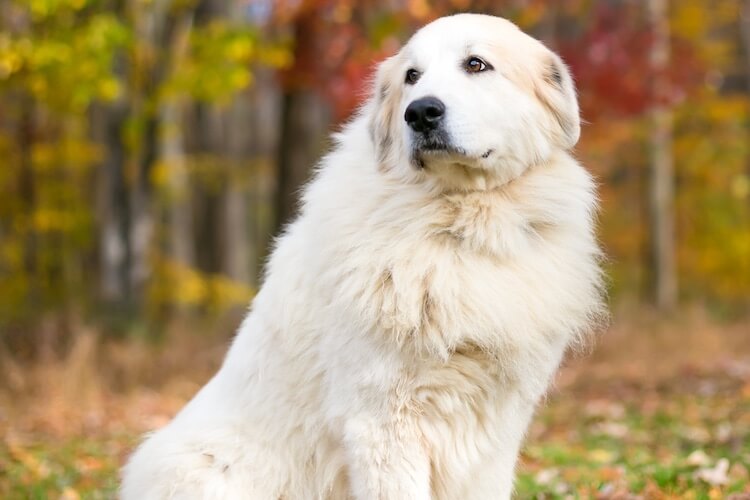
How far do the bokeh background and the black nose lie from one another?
2.54 ft

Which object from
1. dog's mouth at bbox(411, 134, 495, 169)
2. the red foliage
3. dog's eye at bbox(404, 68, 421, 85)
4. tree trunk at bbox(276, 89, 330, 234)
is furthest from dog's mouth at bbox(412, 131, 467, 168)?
tree trunk at bbox(276, 89, 330, 234)

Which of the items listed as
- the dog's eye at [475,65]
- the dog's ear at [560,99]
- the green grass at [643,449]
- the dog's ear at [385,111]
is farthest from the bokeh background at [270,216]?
the dog's eye at [475,65]

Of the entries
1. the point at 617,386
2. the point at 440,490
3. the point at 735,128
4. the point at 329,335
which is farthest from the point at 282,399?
the point at 735,128

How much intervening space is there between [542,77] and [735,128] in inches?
600

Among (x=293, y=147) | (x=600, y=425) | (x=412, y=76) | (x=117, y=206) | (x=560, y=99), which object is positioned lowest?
(x=600, y=425)

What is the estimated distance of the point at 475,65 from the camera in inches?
131

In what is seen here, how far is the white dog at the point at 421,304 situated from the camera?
3.07m

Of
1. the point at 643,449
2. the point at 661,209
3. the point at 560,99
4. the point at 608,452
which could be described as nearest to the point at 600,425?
the point at 643,449

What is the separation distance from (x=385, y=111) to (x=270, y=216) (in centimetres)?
1024

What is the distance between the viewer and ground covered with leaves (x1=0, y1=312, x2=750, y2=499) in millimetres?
4836

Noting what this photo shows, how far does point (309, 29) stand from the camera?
11031 mm

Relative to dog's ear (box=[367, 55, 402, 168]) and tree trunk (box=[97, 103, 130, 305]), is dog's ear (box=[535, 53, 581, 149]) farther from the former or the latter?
tree trunk (box=[97, 103, 130, 305])

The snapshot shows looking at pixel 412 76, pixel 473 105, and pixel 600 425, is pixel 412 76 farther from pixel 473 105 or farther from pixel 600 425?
pixel 600 425

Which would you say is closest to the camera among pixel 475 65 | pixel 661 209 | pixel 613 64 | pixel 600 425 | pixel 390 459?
pixel 390 459
